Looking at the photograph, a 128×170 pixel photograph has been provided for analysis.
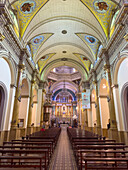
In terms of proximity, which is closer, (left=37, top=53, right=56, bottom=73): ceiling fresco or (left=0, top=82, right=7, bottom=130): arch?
(left=0, top=82, right=7, bottom=130): arch

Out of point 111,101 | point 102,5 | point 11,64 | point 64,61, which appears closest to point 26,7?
point 11,64

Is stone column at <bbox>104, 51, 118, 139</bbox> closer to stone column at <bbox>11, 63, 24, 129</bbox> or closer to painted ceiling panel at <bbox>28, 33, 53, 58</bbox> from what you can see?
painted ceiling panel at <bbox>28, 33, 53, 58</bbox>

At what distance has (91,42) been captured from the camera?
11.9 metres

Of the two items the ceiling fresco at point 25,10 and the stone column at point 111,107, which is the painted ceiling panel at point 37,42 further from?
the stone column at point 111,107

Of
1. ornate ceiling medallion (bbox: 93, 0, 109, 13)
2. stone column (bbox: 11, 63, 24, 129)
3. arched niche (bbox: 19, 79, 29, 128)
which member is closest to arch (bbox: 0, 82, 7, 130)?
stone column (bbox: 11, 63, 24, 129)

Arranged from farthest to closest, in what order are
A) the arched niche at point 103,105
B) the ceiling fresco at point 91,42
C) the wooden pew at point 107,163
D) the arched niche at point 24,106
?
the ceiling fresco at point 91,42
the arched niche at point 24,106
the arched niche at point 103,105
the wooden pew at point 107,163

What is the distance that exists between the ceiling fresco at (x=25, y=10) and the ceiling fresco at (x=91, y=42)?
4.63 meters

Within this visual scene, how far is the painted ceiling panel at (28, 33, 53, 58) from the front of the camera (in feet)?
38.0

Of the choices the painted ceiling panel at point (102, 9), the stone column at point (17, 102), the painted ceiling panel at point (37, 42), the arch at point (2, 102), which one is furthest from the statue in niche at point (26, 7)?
the arch at point (2, 102)

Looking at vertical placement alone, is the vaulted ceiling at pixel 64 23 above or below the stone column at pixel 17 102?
above

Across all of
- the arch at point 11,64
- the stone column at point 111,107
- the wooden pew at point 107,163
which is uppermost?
the arch at point 11,64

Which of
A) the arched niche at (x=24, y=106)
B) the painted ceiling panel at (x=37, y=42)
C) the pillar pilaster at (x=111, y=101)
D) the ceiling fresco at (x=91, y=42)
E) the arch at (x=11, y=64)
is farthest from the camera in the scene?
the painted ceiling panel at (x=37, y=42)

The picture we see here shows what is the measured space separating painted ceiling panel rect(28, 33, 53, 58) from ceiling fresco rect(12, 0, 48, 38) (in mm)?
2456

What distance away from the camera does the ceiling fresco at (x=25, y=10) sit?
795 centimetres
